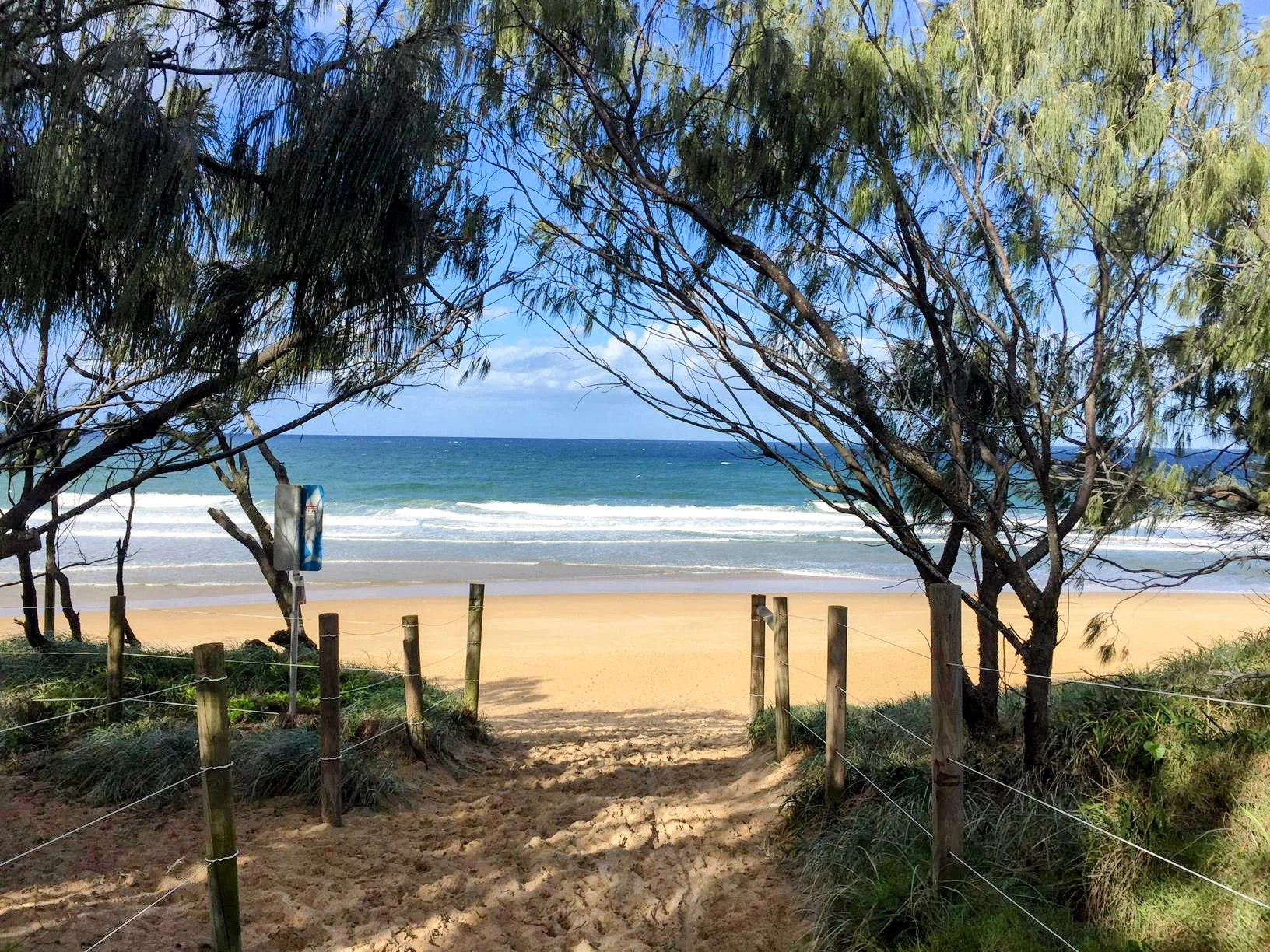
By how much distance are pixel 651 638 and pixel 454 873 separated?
794cm

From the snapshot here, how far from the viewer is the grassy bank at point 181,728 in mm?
5367

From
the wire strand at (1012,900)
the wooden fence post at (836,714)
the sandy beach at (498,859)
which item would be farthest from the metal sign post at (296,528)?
the wire strand at (1012,900)

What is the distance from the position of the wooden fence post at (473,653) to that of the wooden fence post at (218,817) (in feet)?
11.3

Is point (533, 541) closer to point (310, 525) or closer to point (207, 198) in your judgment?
point (310, 525)

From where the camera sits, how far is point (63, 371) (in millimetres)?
4137

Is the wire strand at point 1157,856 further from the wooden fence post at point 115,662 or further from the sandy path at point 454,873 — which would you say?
the wooden fence post at point 115,662

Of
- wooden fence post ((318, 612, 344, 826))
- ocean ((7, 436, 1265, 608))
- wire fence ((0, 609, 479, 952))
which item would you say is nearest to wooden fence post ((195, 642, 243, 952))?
wire fence ((0, 609, 479, 952))

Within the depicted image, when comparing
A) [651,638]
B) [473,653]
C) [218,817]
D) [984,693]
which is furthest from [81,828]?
[651,638]

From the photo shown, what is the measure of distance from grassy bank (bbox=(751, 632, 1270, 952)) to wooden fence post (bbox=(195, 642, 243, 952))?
215cm

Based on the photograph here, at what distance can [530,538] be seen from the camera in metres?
25.1

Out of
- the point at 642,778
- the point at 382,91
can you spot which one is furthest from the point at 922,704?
the point at 382,91

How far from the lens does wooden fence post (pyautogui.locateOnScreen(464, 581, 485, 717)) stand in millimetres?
6988

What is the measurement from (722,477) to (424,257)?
128 ft

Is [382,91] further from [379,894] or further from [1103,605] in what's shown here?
[1103,605]
